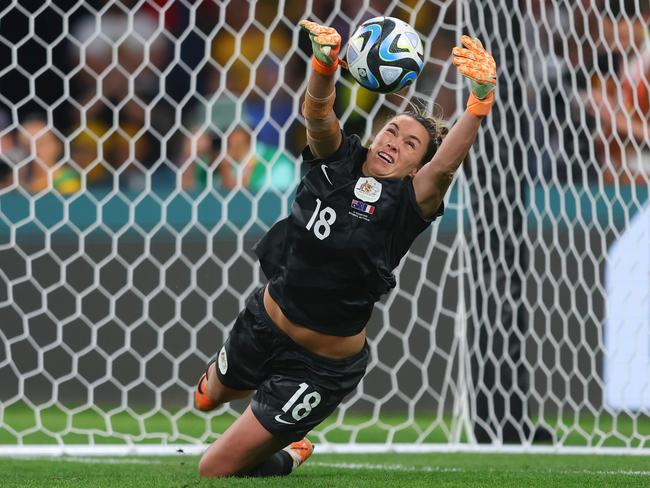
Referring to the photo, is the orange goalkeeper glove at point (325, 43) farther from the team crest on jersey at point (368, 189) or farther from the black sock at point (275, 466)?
the black sock at point (275, 466)

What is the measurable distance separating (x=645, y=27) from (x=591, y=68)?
1.50ft

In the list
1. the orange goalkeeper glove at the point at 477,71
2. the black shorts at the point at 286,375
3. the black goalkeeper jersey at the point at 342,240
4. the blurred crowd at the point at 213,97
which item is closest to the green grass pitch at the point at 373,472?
the black shorts at the point at 286,375

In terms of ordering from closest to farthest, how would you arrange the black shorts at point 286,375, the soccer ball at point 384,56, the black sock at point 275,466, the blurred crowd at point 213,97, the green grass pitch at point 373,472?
the soccer ball at point 384,56 → the green grass pitch at point 373,472 → the black shorts at point 286,375 → the black sock at point 275,466 → the blurred crowd at point 213,97

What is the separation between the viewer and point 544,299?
709 cm

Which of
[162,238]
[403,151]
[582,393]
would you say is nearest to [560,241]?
[582,393]

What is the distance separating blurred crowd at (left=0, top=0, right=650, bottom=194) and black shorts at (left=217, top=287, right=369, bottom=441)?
308cm

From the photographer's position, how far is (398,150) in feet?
11.9

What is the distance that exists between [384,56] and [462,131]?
340 millimetres

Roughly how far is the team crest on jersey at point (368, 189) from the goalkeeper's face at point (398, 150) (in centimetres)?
5

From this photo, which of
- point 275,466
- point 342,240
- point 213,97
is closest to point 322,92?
point 342,240

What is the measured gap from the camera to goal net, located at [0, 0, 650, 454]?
5.87m

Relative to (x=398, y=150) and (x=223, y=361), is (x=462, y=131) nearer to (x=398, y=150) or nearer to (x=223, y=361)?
(x=398, y=150)

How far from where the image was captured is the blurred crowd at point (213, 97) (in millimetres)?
6812

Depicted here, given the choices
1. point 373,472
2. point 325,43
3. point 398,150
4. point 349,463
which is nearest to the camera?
point 325,43
